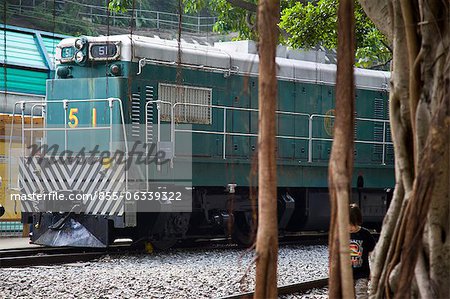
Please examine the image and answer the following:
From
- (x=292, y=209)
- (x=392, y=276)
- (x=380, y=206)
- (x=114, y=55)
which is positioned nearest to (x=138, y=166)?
(x=114, y=55)

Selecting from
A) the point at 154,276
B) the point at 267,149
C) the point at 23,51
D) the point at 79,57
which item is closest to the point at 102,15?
the point at 23,51

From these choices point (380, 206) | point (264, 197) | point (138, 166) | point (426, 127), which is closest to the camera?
point (264, 197)

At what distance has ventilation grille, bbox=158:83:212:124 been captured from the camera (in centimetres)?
1193

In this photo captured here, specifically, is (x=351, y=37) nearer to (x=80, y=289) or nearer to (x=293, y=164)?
(x=80, y=289)

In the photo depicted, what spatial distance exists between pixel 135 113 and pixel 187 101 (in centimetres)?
100

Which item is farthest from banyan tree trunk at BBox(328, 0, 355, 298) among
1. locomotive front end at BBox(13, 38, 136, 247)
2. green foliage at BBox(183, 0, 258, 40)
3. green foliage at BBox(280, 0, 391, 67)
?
green foliage at BBox(183, 0, 258, 40)

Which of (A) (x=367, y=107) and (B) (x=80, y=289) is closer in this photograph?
(B) (x=80, y=289)

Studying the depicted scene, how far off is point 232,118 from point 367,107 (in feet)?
11.9

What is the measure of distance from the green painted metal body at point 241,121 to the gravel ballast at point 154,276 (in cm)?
160

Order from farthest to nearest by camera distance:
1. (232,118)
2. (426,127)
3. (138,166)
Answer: (232,118), (138,166), (426,127)

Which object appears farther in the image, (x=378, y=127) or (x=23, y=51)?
(x=23, y=51)

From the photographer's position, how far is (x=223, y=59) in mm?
12938

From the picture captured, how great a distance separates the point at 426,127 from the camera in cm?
283

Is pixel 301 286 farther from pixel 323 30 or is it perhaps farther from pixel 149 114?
pixel 323 30
